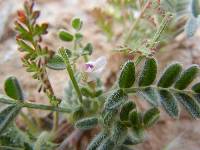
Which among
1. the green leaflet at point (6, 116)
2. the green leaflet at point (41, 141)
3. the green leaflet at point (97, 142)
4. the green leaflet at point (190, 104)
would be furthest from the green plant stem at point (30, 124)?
the green leaflet at point (190, 104)

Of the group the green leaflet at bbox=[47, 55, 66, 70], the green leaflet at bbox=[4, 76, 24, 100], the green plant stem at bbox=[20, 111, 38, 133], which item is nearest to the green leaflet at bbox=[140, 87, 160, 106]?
the green leaflet at bbox=[47, 55, 66, 70]

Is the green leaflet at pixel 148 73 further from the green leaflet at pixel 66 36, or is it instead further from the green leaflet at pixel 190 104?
the green leaflet at pixel 66 36

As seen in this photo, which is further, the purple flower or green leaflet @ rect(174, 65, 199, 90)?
the purple flower

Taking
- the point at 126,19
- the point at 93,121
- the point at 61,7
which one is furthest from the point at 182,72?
the point at 61,7

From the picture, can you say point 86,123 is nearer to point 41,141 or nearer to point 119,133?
→ point 119,133

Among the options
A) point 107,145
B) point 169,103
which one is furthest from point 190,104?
point 107,145

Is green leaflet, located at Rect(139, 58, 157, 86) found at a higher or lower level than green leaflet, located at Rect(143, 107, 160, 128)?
higher

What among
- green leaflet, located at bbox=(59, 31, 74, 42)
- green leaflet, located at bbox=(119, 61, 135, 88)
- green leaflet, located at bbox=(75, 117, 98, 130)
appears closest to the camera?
green leaflet, located at bbox=(119, 61, 135, 88)

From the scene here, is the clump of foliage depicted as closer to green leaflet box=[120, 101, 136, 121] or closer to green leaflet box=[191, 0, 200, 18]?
green leaflet box=[120, 101, 136, 121]
